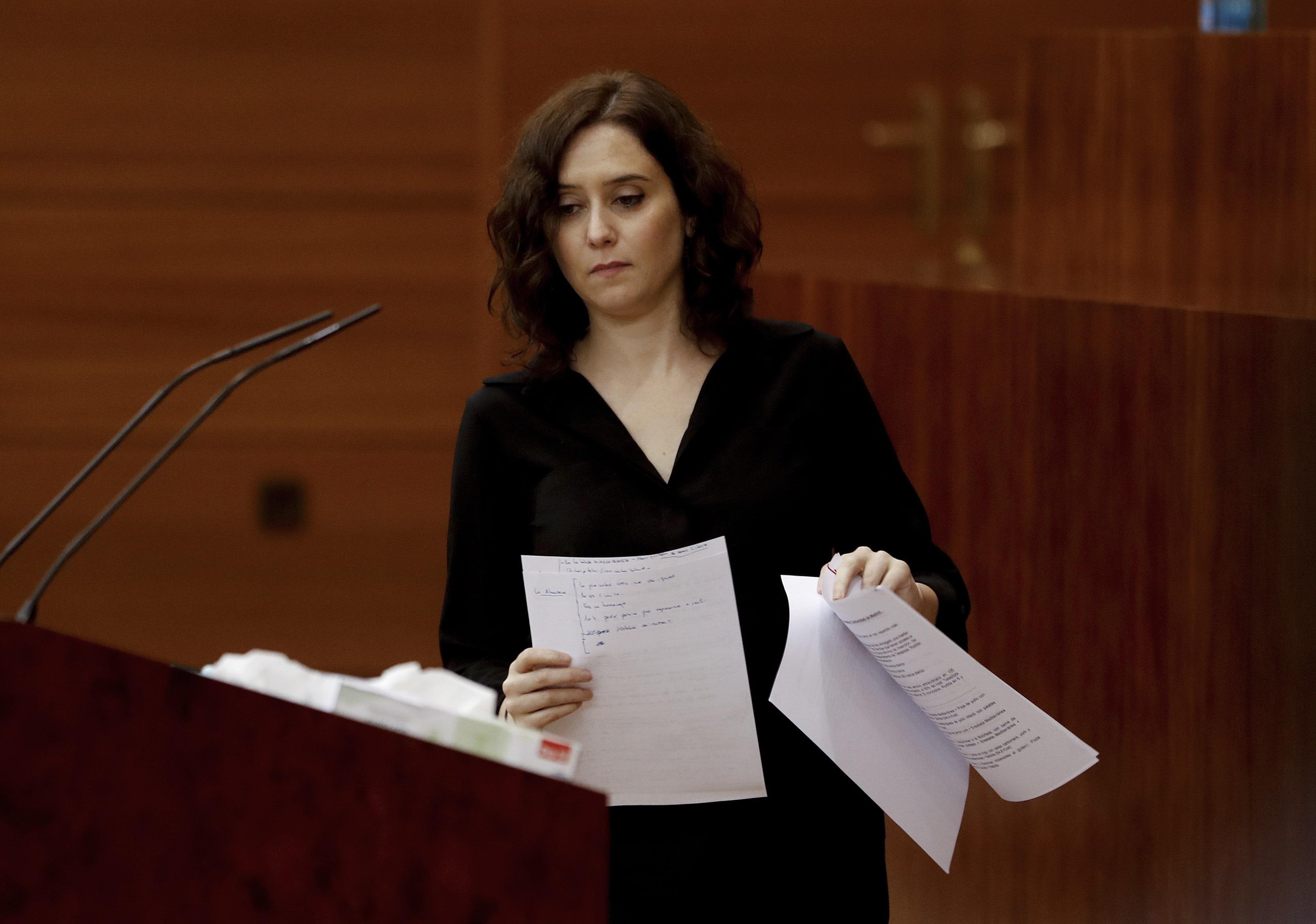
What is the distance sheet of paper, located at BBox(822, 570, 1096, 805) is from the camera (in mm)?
958

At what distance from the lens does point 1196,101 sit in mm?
1820

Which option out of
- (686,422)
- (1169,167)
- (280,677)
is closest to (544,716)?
(280,677)

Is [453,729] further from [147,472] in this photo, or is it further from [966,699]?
[966,699]

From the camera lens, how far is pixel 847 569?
1005mm

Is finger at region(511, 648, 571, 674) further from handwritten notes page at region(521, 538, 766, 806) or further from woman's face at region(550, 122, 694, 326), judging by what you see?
woman's face at region(550, 122, 694, 326)

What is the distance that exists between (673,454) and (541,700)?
0.26m

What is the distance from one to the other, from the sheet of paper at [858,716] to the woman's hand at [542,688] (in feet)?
0.52

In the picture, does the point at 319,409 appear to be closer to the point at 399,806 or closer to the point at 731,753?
the point at 731,753

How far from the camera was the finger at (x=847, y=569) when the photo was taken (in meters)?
1.00

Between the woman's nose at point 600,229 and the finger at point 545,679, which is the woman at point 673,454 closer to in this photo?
the woman's nose at point 600,229

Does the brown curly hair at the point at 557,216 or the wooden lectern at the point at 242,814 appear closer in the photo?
the wooden lectern at the point at 242,814

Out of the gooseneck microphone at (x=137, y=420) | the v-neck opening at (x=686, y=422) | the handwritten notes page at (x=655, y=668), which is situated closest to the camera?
the gooseneck microphone at (x=137, y=420)

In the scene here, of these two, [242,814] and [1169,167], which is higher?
[1169,167]

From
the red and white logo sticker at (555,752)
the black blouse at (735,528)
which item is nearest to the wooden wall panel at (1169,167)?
the black blouse at (735,528)
